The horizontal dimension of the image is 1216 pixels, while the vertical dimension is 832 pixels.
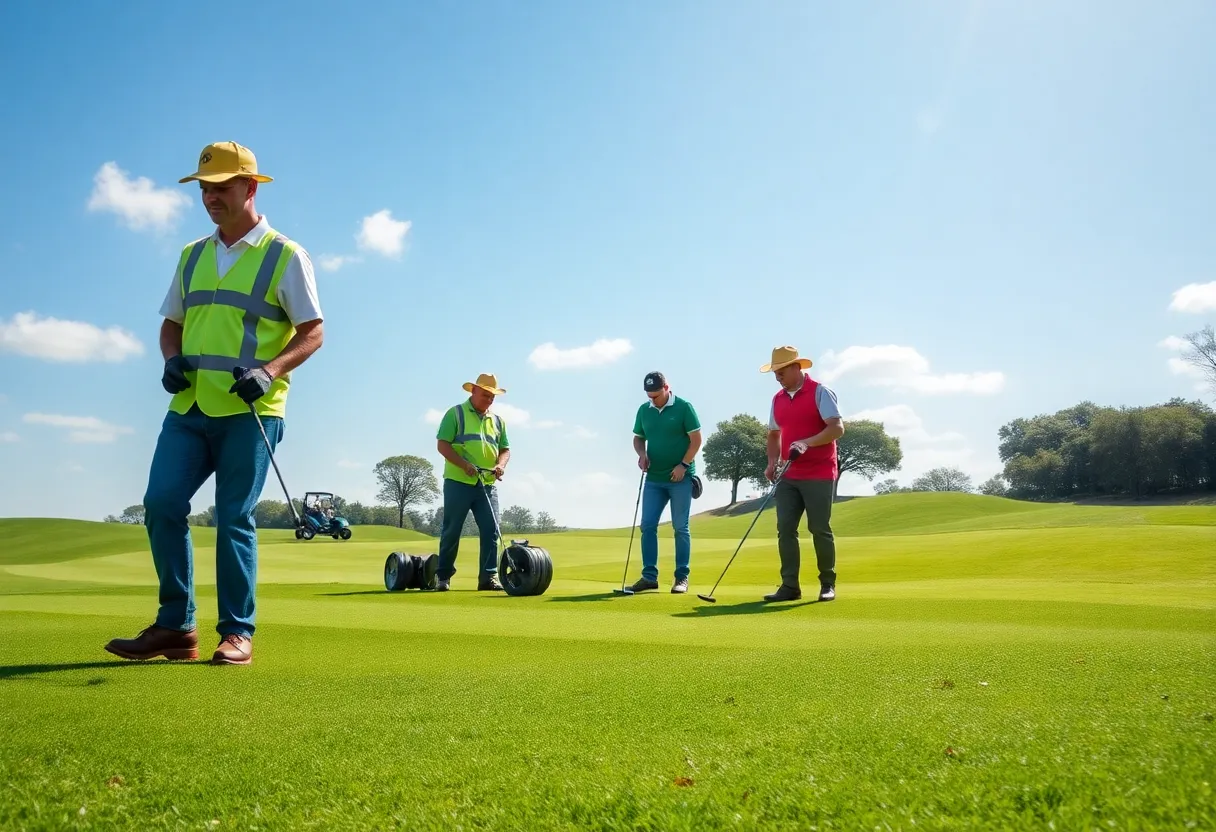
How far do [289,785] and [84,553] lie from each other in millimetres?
36952

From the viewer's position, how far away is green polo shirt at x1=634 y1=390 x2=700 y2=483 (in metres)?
9.77

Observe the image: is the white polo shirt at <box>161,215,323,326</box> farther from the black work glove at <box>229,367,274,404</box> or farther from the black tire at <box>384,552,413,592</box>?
the black tire at <box>384,552,413,592</box>

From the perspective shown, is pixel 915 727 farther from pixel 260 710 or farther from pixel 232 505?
pixel 232 505

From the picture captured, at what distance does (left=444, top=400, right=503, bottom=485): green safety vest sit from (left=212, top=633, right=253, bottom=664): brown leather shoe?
6124 mm

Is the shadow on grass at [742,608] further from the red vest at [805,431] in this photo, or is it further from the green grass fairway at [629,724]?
the red vest at [805,431]

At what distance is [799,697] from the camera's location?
287 cm

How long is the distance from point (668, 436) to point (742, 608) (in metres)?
3.02

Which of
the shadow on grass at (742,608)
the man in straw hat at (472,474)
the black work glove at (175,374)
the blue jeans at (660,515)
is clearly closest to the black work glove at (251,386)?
the black work glove at (175,374)

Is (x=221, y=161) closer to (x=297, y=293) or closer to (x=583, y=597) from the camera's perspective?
(x=297, y=293)

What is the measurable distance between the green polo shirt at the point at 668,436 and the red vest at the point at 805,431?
5.00ft

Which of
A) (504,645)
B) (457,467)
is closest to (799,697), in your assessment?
(504,645)

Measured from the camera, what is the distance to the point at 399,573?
34.3 ft

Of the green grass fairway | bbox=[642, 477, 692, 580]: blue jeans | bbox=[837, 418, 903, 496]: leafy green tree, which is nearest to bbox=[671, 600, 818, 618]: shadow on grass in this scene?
the green grass fairway

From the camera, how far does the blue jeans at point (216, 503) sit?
414 cm
